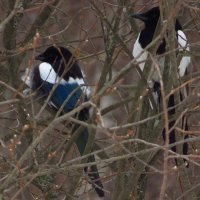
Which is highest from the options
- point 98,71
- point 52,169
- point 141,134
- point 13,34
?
point 13,34

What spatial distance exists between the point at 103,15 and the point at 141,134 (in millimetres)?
631

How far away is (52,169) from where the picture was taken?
109 inches

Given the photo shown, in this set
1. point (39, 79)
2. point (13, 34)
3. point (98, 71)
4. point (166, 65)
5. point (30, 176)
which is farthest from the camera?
point (98, 71)

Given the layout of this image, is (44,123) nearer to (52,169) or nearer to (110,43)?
(110,43)

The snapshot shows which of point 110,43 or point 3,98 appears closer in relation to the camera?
point 110,43

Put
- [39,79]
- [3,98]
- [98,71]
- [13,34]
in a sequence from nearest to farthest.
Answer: [13,34] < [3,98] < [39,79] < [98,71]

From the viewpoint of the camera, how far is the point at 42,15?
389 cm

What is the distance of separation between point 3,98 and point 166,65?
3.22 ft

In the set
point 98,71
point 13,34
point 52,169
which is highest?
point 13,34

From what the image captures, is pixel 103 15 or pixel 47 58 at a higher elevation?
pixel 103 15

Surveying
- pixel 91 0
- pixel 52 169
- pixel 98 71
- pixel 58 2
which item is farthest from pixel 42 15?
pixel 98 71

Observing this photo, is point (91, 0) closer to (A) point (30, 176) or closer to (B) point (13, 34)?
(B) point (13, 34)

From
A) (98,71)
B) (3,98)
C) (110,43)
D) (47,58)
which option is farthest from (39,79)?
(98,71)

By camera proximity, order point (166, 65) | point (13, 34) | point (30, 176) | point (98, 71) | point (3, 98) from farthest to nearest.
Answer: point (98, 71) < point (3, 98) < point (13, 34) < point (166, 65) < point (30, 176)
